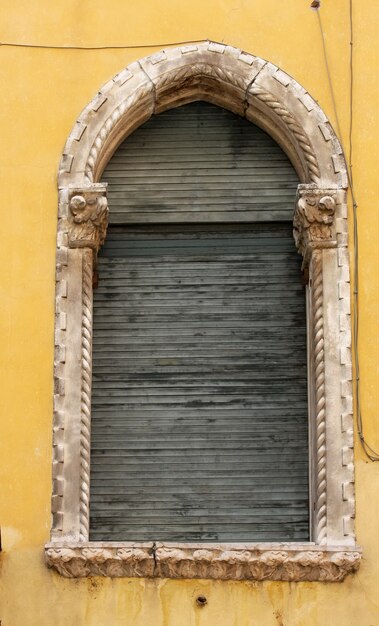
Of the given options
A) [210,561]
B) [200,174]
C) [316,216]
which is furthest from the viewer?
[200,174]

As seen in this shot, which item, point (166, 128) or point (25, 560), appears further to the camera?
point (166, 128)

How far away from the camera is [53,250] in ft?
40.2

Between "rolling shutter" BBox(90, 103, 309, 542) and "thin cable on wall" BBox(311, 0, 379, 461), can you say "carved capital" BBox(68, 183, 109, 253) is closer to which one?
"rolling shutter" BBox(90, 103, 309, 542)

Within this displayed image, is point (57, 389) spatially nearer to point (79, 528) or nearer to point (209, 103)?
point (79, 528)

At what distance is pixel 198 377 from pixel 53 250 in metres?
1.29

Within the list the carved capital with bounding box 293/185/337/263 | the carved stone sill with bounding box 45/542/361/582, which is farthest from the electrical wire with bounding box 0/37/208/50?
the carved stone sill with bounding box 45/542/361/582

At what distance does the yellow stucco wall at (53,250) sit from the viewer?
37.6 ft

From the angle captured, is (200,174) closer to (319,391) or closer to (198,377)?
(198,377)

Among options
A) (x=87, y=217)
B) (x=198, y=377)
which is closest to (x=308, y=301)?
(x=198, y=377)

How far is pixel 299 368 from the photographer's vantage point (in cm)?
1227

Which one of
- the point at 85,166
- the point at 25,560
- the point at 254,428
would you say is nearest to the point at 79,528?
the point at 25,560

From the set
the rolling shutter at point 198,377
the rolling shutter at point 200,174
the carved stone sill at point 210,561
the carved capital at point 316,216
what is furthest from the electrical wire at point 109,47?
the carved stone sill at point 210,561

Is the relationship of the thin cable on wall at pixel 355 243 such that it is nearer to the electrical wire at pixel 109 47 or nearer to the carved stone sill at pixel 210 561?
the carved stone sill at pixel 210 561

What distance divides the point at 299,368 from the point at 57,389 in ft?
5.40
